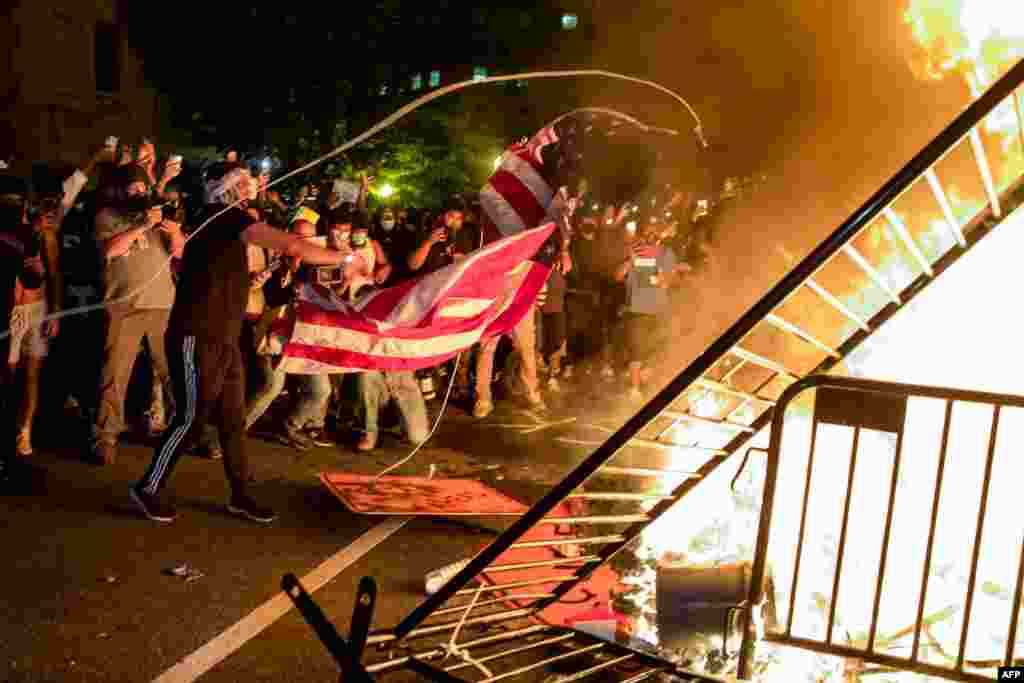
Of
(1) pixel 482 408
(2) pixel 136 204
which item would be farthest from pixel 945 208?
(1) pixel 482 408

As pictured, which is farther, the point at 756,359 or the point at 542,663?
the point at 542,663

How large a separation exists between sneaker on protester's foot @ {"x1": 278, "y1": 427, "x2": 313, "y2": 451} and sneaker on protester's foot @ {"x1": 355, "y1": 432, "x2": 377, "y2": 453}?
41 centimetres

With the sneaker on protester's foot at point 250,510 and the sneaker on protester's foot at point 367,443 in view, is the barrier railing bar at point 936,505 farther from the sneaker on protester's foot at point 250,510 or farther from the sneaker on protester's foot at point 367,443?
the sneaker on protester's foot at point 367,443

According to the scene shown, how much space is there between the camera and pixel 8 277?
702 cm

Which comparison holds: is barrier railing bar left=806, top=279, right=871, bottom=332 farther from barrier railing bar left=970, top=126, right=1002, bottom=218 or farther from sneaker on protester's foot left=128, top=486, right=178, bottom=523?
sneaker on protester's foot left=128, top=486, right=178, bottom=523

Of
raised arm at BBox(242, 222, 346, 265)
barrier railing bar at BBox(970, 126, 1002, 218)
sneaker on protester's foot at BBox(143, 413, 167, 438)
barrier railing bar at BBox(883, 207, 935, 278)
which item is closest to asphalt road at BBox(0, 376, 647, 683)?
sneaker on protester's foot at BBox(143, 413, 167, 438)

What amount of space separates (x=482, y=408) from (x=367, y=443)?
209 centimetres

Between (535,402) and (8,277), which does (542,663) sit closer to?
(8,277)

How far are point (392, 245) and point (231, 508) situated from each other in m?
5.60

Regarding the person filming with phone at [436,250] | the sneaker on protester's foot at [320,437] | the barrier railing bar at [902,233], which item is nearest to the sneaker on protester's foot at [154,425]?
the sneaker on protester's foot at [320,437]

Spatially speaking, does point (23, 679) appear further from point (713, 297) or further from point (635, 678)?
point (713, 297)

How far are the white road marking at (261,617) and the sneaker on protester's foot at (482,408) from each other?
3.91m

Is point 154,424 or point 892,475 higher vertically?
point 892,475

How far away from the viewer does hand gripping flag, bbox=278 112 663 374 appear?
6246mm
